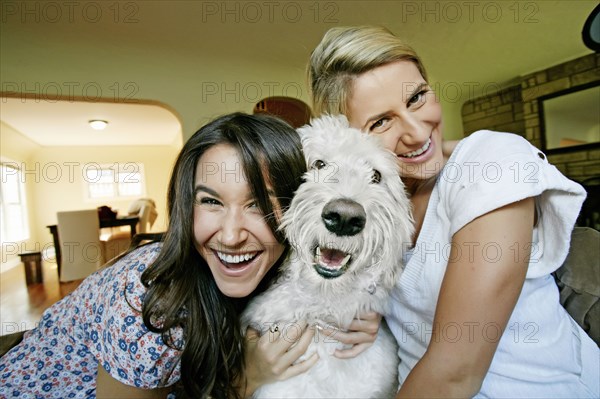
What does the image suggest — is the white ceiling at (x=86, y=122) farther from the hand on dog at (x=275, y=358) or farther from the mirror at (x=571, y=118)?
the mirror at (x=571, y=118)

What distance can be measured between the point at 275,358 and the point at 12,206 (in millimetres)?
10853

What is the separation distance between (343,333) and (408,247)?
1.14 feet

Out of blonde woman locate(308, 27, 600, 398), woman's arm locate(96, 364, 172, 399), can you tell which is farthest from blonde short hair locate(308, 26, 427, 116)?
woman's arm locate(96, 364, 172, 399)

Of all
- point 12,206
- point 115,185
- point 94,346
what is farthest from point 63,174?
point 94,346

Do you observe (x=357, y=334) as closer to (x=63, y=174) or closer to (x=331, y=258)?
(x=331, y=258)

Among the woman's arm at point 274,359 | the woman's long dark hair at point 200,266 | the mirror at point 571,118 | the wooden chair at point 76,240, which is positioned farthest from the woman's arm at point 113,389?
the mirror at point 571,118

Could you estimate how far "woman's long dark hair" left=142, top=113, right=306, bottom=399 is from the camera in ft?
3.28

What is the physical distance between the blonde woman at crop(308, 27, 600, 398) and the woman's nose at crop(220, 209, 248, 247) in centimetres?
53

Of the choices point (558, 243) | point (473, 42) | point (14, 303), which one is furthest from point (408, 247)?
point (14, 303)

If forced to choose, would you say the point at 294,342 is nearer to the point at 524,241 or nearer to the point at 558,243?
the point at 524,241

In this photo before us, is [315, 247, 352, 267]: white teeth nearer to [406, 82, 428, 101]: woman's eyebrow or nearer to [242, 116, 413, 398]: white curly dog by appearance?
[242, 116, 413, 398]: white curly dog

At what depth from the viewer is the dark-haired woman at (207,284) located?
98 cm

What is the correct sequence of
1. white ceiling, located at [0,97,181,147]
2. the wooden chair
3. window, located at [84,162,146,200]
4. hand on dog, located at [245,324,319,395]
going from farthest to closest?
window, located at [84,162,146,200] → white ceiling, located at [0,97,181,147] → the wooden chair → hand on dog, located at [245,324,319,395]

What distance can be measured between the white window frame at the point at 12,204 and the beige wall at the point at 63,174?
0.86 ft
